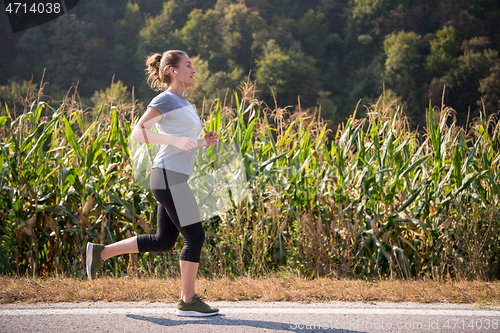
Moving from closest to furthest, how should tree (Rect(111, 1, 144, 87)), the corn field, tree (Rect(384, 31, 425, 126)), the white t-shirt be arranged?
the white t-shirt
the corn field
tree (Rect(384, 31, 425, 126))
tree (Rect(111, 1, 144, 87))

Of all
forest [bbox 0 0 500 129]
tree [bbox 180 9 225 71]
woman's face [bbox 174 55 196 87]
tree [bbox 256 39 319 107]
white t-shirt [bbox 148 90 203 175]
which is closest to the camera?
white t-shirt [bbox 148 90 203 175]

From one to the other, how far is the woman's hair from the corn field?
139 centimetres

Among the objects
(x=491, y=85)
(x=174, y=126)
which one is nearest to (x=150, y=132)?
(x=174, y=126)

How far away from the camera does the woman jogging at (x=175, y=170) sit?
254cm

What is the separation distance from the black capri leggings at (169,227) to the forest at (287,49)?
37.5m

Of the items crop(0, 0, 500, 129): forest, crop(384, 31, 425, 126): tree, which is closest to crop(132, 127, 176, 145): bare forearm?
crop(0, 0, 500, 129): forest

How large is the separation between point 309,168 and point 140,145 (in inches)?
65.3

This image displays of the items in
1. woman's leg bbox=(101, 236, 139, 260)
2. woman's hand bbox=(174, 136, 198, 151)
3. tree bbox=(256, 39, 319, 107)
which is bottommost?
woman's leg bbox=(101, 236, 139, 260)

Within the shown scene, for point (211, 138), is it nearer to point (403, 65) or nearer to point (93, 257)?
point (93, 257)

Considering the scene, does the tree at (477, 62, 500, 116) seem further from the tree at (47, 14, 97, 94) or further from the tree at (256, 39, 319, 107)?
the tree at (47, 14, 97, 94)

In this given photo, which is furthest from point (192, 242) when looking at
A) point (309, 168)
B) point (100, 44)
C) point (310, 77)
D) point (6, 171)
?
point (100, 44)

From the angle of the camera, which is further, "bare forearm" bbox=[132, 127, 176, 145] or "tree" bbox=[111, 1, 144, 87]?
"tree" bbox=[111, 1, 144, 87]

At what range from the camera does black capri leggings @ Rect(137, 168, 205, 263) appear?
102 inches

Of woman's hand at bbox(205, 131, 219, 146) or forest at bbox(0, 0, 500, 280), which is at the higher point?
woman's hand at bbox(205, 131, 219, 146)
